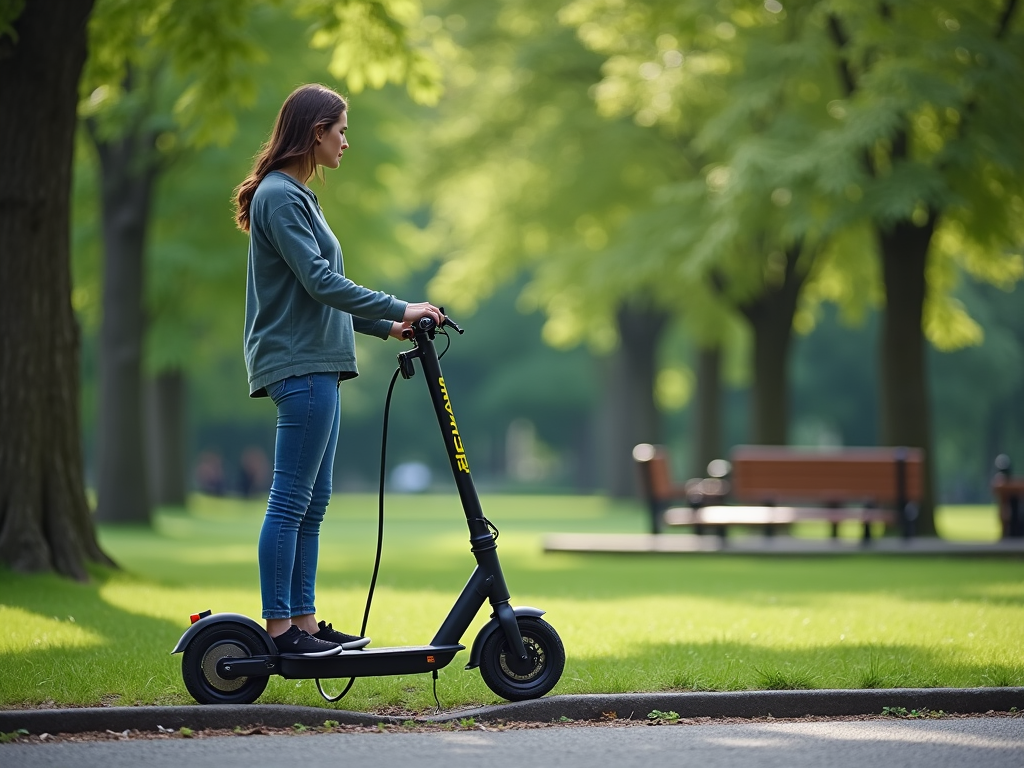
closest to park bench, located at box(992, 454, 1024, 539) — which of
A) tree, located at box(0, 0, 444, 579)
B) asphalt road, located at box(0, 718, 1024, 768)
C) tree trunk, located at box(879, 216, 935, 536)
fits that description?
tree trunk, located at box(879, 216, 935, 536)

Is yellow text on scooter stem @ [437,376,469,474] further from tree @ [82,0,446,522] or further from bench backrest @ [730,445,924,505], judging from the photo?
bench backrest @ [730,445,924,505]

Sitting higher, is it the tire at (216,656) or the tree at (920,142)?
the tree at (920,142)

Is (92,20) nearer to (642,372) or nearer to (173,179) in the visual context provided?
(173,179)

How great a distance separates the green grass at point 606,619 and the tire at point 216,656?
10.9 inches

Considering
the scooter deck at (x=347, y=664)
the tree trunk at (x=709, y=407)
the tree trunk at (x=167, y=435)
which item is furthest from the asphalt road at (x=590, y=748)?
the tree trunk at (x=167, y=435)

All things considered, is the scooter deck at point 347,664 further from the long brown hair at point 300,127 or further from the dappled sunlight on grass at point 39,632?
the dappled sunlight on grass at point 39,632

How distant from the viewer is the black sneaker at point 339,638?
6.07m

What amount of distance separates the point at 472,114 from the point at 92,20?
45.4ft

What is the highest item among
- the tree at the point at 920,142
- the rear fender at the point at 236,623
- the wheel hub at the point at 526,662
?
the tree at the point at 920,142

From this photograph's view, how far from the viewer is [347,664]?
594 centimetres

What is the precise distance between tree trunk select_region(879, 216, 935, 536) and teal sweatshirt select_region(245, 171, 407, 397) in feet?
44.2

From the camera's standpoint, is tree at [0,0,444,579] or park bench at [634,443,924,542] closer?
tree at [0,0,444,579]

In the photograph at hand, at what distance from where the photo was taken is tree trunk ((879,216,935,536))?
1859 centimetres

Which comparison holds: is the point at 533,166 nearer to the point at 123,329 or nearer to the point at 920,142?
the point at 123,329
